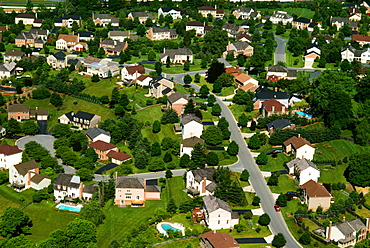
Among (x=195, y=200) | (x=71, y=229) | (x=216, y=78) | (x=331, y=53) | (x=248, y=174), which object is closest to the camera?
(x=71, y=229)

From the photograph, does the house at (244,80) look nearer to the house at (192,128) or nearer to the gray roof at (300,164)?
the house at (192,128)

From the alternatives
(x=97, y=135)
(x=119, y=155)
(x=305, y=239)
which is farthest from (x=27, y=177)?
(x=305, y=239)

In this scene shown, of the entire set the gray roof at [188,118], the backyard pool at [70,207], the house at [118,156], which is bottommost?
the backyard pool at [70,207]

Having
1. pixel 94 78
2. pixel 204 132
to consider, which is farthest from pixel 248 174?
pixel 94 78

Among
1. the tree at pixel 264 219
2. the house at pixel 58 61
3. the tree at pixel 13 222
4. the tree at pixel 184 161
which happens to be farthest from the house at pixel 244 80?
the tree at pixel 13 222

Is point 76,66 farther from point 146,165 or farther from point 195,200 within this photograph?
point 195,200

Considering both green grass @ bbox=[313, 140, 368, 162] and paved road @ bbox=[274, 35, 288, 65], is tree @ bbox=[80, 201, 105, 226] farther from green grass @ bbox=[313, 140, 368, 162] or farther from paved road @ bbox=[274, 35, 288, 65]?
paved road @ bbox=[274, 35, 288, 65]
